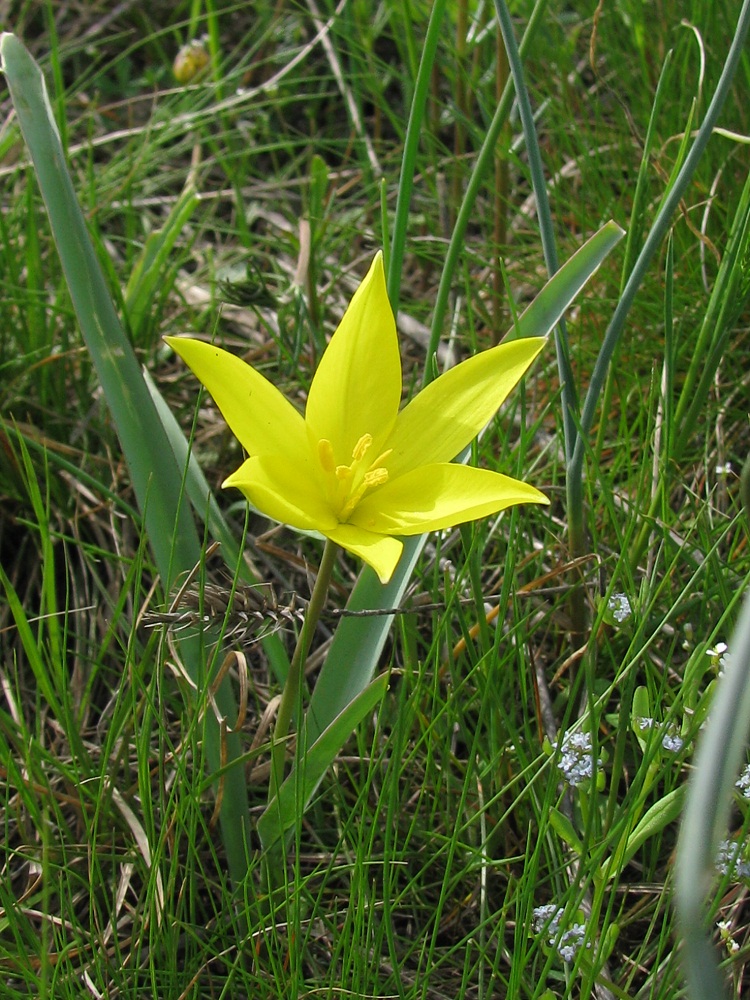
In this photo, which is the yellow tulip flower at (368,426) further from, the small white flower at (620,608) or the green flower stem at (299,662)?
the small white flower at (620,608)

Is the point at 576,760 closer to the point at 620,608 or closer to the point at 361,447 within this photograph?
the point at 620,608

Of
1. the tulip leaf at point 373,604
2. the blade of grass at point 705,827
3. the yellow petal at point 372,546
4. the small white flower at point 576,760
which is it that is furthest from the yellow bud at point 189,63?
the blade of grass at point 705,827

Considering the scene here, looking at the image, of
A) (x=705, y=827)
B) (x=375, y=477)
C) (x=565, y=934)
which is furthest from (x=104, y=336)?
(x=705, y=827)

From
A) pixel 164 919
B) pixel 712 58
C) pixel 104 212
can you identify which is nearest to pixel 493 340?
pixel 712 58

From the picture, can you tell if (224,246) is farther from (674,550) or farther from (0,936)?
(0,936)

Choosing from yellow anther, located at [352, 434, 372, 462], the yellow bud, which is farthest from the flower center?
the yellow bud
